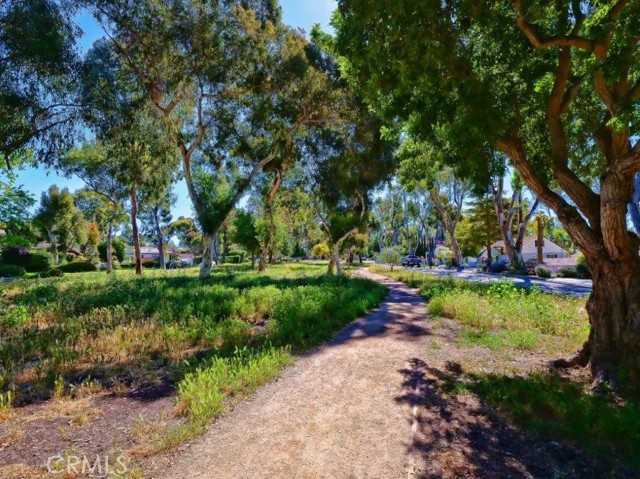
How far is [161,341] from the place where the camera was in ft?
22.3

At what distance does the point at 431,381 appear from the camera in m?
5.24

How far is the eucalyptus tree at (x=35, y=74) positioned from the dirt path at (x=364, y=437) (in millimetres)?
12410

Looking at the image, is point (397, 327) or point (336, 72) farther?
point (336, 72)

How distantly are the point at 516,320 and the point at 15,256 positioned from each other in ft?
140

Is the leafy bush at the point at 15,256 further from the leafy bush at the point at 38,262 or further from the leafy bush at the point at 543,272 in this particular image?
the leafy bush at the point at 543,272

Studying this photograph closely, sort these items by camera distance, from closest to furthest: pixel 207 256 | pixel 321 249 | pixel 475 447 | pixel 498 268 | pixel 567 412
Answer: pixel 475 447 → pixel 567 412 → pixel 207 256 → pixel 498 268 → pixel 321 249

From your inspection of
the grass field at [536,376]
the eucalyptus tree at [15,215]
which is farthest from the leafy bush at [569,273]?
the eucalyptus tree at [15,215]

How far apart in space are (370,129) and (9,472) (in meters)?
19.2

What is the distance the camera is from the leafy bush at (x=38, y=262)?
35.7m

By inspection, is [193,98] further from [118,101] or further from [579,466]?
[579,466]

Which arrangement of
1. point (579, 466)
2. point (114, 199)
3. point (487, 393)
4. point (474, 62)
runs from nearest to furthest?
point (579, 466), point (487, 393), point (474, 62), point (114, 199)

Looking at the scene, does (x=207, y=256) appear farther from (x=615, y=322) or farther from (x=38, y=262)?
(x=38, y=262)

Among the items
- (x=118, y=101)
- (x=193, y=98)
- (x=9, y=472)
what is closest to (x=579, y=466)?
(x=9, y=472)

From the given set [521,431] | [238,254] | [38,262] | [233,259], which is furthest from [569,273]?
[238,254]
